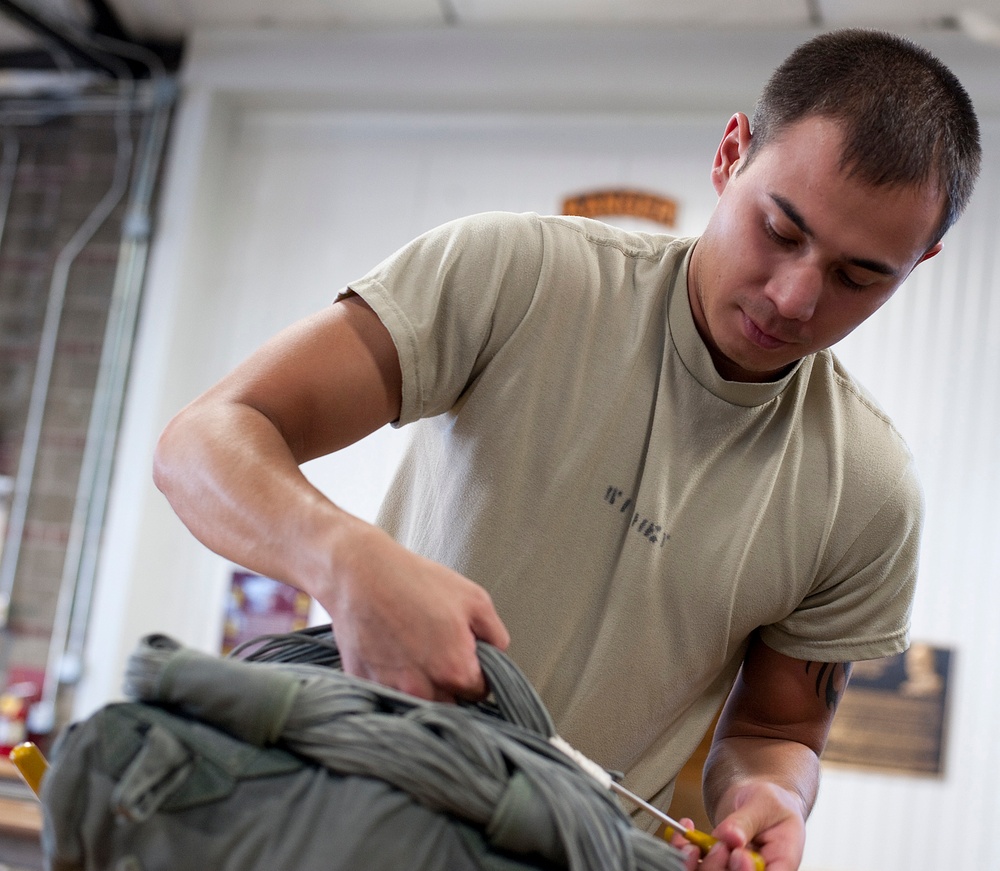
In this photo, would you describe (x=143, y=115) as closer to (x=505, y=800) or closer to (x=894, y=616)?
(x=894, y=616)

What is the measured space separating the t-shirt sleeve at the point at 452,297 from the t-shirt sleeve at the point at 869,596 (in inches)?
18.4

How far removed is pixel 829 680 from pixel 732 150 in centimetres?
62

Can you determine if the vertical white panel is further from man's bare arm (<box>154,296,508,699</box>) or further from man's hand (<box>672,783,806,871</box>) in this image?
man's bare arm (<box>154,296,508,699</box>)

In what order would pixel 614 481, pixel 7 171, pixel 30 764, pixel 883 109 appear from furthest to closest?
pixel 7 171 < pixel 614 481 < pixel 883 109 < pixel 30 764

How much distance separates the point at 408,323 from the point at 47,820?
508 mm

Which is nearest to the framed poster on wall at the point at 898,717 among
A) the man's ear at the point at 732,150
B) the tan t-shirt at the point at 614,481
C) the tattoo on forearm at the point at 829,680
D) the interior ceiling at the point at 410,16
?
the interior ceiling at the point at 410,16

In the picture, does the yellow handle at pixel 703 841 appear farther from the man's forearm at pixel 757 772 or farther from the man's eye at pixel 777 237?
the man's eye at pixel 777 237

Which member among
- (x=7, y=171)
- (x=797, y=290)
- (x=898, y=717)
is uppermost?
(x=7, y=171)

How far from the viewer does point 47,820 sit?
2.03ft

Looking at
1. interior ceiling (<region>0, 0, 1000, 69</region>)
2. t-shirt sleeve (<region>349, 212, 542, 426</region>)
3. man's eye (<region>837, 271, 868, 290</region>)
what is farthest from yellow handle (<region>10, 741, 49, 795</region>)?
interior ceiling (<region>0, 0, 1000, 69</region>)

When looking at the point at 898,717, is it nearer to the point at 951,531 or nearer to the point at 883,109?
the point at 951,531

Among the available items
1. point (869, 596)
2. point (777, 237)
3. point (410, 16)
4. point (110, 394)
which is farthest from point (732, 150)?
point (110, 394)

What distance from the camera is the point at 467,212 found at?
13.6ft

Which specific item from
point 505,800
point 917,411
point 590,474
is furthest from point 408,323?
point 917,411
